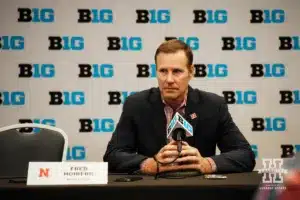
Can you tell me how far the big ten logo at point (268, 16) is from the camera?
160 inches

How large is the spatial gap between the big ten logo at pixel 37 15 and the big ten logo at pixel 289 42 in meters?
2.41

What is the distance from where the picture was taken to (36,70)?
394 cm

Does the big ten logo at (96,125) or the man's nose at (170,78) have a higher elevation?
the man's nose at (170,78)

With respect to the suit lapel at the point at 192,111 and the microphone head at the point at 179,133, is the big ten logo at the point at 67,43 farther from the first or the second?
the microphone head at the point at 179,133

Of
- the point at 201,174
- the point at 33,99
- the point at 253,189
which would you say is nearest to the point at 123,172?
the point at 201,174

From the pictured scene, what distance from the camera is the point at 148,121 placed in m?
2.40

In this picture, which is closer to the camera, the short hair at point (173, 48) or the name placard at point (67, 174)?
the name placard at point (67, 174)

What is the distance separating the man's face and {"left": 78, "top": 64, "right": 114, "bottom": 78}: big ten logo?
1.67 meters

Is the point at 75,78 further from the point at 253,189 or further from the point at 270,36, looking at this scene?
the point at 253,189

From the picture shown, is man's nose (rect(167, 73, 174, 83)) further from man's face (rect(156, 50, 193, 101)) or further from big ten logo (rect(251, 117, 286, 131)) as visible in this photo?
big ten logo (rect(251, 117, 286, 131))

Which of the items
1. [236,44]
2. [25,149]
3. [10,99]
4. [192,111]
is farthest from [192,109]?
[10,99]

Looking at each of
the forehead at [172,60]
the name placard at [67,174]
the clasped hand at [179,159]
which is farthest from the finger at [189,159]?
the forehead at [172,60]

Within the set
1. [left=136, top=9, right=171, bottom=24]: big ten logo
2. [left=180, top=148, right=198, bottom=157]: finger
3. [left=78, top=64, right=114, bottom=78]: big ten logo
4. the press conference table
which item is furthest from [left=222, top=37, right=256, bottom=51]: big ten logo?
the press conference table

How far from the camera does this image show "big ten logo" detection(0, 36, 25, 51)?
3926 mm
